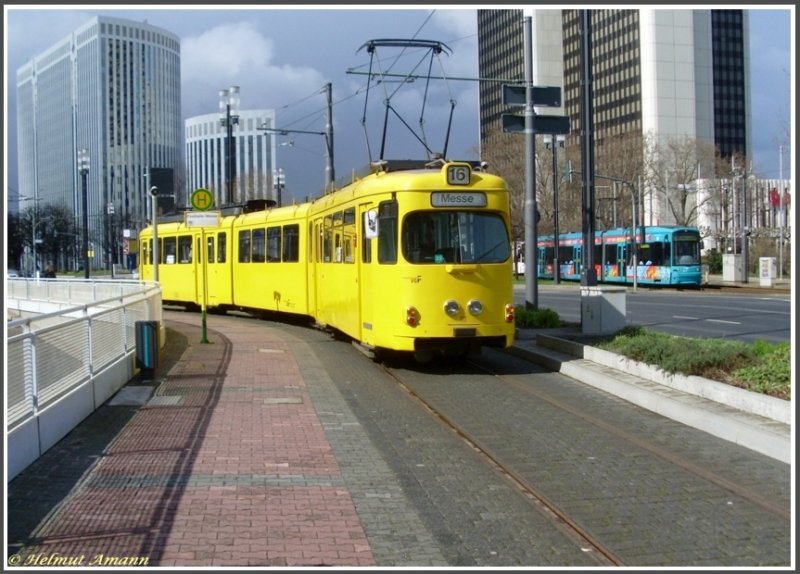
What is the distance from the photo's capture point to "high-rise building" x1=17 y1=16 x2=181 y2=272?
Answer: 295 feet

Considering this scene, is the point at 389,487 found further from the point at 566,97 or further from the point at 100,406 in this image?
the point at 566,97

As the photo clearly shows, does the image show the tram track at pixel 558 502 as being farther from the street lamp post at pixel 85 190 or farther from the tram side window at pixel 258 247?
the street lamp post at pixel 85 190

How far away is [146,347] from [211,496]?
7.29 metres

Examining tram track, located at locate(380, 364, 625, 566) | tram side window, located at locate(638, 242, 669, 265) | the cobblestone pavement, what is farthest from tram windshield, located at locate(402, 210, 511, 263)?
tram side window, located at locate(638, 242, 669, 265)

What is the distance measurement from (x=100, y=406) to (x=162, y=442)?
104 inches

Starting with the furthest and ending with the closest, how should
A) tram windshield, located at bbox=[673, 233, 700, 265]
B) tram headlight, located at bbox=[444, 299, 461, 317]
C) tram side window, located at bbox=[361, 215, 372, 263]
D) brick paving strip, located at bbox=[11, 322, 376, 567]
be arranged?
tram windshield, located at bbox=[673, 233, 700, 265]
tram side window, located at bbox=[361, 215, 372, 263]
tram headlight, located at bbox=[444, 299, 461, 317]
brick paving strip, located at bbox=[11, 322, 376, 567]

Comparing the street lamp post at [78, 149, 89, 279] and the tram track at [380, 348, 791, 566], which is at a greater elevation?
the street lamp post at [78, 149, 89, 279]

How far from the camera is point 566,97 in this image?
372 ft

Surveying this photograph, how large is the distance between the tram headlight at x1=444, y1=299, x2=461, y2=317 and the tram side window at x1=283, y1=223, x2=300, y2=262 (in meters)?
9.42

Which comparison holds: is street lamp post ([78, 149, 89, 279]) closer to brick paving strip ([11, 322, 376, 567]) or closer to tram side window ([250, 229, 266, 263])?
tram side window ([250, 229, 266, 263])

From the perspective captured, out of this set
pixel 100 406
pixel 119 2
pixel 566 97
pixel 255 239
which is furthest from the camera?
pixel 566 97

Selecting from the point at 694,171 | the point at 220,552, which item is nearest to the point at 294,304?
the point at 220,552

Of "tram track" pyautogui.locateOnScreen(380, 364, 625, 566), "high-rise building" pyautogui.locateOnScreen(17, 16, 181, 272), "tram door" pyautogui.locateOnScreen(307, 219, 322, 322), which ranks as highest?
"high-rise building" pyautogui.locateOnScreen(17, 16, 181, 272)

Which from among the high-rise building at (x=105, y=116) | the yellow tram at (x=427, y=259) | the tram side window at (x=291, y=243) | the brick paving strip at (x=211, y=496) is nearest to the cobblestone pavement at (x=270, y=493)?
the brick paving strip at (x=211, y=496)
